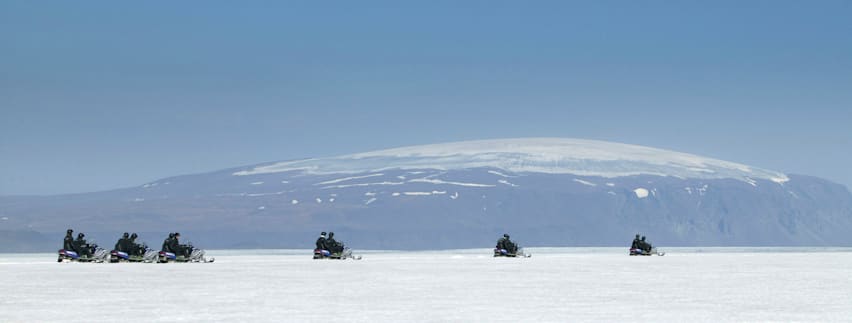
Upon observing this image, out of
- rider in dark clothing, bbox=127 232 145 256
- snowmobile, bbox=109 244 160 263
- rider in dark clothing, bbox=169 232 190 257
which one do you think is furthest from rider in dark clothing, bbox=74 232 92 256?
rider in dark clothing, bbox=169 232 190 257

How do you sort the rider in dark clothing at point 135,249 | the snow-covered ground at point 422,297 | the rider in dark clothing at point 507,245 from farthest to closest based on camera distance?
the rider in dark clothing at point 507,245 < the rider in dark clothing at point 135,249 < the snow-covered ground at point 422,297

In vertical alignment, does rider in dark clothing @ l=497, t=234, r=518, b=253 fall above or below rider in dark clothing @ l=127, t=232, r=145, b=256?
above

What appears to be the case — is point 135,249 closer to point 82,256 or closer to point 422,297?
point 82,256

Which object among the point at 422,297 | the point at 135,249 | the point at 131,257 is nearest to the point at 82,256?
the point at 131,257

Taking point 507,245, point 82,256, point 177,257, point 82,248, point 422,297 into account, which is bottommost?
point 422,297

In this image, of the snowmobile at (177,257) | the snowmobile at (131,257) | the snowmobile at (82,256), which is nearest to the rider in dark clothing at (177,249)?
the snowmobile at (177,257)

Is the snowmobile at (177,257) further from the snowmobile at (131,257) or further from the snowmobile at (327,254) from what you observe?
the snowmobile at (327,254)

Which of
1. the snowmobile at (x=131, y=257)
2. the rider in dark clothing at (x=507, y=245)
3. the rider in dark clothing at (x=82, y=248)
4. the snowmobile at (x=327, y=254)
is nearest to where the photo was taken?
the snowmobile at (x=131, y=257)

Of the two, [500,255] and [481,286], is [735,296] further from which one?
[500,255]

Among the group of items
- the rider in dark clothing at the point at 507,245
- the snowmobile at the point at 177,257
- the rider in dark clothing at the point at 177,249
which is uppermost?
the rider in dark clothing at the point at 507,245

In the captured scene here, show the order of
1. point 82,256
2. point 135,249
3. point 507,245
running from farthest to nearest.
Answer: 1. point 507,245
2. point 82,256
3. point 135,249

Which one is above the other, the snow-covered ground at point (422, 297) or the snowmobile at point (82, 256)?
the snowmobile at point (82, 256)

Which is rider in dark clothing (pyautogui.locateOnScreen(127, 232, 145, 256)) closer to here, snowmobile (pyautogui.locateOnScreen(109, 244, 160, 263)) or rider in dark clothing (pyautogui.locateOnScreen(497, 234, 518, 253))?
snowmobile (pyautogui.locateOnScreen(109, 244, 160, 263))

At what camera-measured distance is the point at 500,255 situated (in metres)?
99.2
